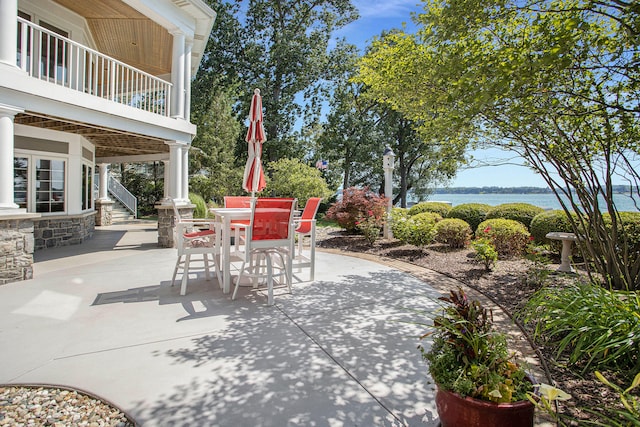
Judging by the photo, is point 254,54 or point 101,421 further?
point 254,54

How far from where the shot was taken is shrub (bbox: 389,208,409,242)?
7.77 metres

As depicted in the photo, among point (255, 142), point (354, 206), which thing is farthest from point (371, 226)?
point (255, 142)

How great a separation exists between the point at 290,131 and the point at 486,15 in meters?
18.3

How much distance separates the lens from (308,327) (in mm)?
3455

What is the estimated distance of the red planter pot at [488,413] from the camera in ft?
5.53

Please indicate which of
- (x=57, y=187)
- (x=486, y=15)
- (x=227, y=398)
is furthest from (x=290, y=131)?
(x=227, y=398)

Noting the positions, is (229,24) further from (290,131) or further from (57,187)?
(57,187)

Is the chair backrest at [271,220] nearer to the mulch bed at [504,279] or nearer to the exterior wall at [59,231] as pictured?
the mulch bed at [504,279]

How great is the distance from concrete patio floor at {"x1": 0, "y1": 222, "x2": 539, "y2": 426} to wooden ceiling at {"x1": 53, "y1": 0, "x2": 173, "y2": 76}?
6.19 meters

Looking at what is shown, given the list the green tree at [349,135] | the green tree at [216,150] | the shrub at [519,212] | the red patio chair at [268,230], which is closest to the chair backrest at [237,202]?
the red patio chair at [268,230]

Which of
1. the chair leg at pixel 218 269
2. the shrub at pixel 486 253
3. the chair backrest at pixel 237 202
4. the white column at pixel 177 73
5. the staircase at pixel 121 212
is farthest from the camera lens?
the staircase at pixel 121 212

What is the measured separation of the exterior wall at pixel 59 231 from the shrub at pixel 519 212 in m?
10.4

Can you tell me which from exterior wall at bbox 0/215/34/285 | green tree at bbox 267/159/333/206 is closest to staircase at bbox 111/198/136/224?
green tree at bbox 267/159/333/206

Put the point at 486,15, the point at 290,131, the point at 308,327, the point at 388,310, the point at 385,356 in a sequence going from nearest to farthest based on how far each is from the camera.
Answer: the point at 385,356 → the point at 486,15 → the point at 308,327 → the point at 388,310 → the point at 290,131
